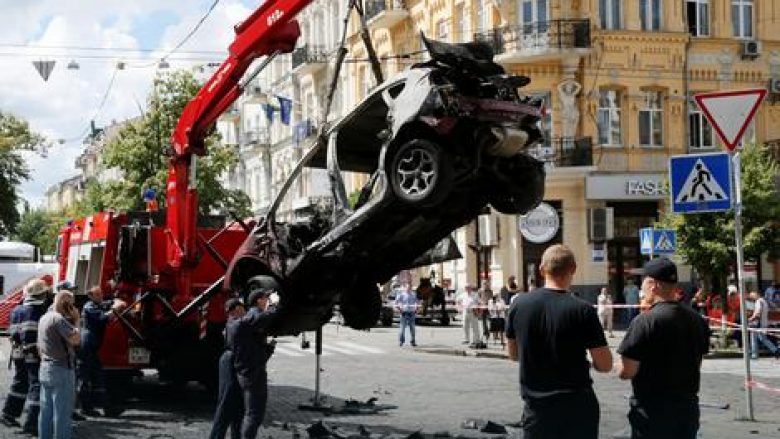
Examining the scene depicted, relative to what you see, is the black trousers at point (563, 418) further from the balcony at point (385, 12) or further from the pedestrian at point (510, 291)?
the balcony at point (385, 12)

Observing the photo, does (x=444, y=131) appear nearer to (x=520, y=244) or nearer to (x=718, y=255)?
(x=718, y=255)

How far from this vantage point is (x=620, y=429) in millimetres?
11742

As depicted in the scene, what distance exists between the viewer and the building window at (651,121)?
3594 centimetres

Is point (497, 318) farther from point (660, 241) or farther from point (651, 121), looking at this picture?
point (651, 121)

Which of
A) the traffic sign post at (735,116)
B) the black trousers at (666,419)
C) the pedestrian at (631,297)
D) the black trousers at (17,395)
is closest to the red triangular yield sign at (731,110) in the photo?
the traffic sign post at (735,116)

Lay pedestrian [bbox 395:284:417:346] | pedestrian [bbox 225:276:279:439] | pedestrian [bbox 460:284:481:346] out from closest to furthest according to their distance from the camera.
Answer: pedestrian [bbox 225:276:279:439] → pedestrian [bbox 460:284:481:346] → pedestrian [bbox 395:284:417:346]

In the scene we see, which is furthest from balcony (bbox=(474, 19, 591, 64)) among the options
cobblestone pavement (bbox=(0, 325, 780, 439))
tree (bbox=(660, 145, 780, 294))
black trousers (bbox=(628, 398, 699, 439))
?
black trousers (bbox=(628, 398, 699, 439))

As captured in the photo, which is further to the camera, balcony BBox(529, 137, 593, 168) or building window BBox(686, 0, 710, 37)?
building window BBox(686, 0, 710, 37)

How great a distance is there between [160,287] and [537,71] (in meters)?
23.8

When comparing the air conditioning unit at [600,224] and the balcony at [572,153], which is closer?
the balcony at [572,153]

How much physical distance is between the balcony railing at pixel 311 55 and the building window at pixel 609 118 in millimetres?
20052

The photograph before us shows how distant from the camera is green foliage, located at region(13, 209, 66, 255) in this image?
101300mm

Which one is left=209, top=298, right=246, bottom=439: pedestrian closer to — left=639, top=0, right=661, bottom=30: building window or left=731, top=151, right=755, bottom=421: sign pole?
left=731, top=151, right=755, bottom=421: sign pole

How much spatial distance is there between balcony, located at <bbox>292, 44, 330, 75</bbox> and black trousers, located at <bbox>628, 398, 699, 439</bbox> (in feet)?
154
